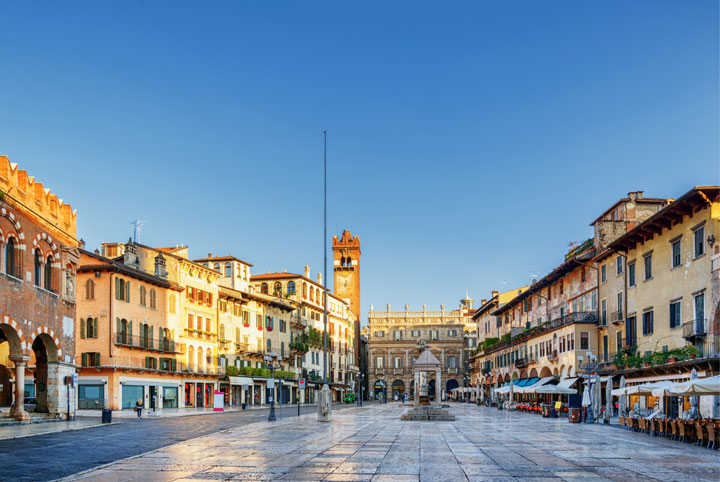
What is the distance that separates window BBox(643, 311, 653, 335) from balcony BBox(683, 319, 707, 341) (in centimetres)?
690

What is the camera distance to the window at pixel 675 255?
39000 mm

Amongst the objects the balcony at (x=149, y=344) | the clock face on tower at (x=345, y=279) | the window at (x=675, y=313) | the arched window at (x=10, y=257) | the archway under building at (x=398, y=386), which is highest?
the clock face on tower at (x=345, y=279)

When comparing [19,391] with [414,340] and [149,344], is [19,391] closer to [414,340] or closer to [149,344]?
[149,344]

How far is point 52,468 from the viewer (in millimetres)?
17797

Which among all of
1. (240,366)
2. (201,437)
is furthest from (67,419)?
(240,366)

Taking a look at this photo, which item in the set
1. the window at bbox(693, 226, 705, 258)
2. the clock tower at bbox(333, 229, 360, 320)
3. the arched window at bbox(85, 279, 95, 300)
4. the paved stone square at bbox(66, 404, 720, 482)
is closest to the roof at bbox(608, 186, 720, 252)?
the window at bbox(693, 226, 705, 258)

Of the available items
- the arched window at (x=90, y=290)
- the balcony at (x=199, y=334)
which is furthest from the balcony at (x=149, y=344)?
the arched window at (x=90, y=290)

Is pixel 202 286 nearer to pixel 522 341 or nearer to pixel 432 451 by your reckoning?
pixel 522 341

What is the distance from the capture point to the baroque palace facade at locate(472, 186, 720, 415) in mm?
35188

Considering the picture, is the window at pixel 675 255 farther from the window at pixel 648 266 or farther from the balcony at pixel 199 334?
the balcony at pixel 199 334

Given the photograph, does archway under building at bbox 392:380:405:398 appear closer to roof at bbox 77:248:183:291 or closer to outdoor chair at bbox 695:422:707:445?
roof at bbox 77:248:183:291

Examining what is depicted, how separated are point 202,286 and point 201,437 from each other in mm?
45149

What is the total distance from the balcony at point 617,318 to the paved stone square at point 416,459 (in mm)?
19893

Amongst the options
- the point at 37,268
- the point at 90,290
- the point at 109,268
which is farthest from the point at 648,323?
the point at 90,290
